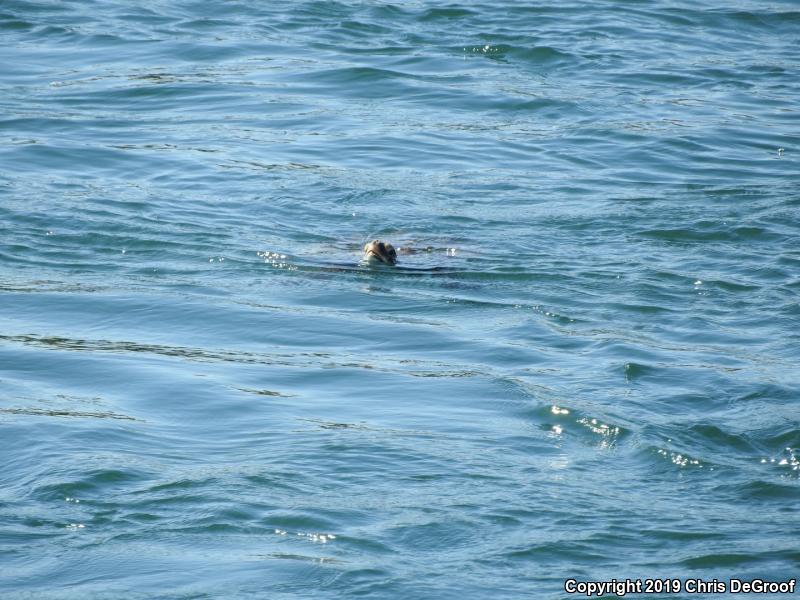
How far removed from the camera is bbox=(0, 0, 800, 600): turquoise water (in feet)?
19.7

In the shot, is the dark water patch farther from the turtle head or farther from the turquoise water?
the turtle head

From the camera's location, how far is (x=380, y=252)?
10367 millimetres

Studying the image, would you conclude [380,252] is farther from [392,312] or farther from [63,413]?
[63,413]

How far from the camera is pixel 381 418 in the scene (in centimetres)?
753

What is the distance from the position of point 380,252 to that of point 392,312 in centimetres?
85

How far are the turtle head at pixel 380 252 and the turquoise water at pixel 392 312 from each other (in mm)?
101

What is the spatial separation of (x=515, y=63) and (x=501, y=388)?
35.4ft

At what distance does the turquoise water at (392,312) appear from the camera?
6000 millimetres

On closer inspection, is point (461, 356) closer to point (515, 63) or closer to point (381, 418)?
point (381, 418)

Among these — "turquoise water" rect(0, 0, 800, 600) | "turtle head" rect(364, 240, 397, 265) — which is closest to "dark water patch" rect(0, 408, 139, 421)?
Result: "turquoise water" rect(0, 0, 800, 600)

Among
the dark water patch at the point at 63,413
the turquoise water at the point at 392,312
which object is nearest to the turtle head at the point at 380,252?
the turquoise water at the point at 392,312

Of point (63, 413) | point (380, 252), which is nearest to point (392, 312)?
point (380, 252)

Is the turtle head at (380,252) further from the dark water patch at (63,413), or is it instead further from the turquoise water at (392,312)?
the dark water patch at (63,413)

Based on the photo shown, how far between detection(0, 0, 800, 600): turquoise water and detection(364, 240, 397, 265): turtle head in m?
0.10
